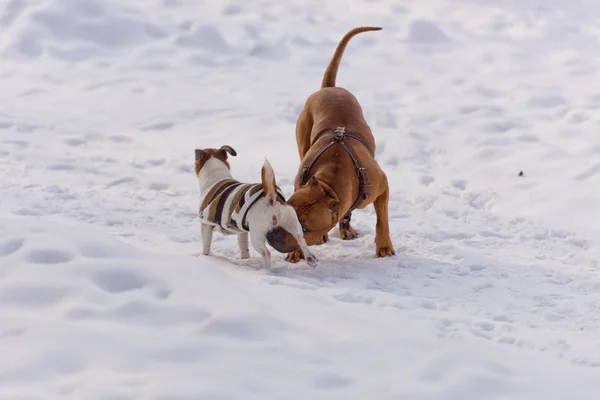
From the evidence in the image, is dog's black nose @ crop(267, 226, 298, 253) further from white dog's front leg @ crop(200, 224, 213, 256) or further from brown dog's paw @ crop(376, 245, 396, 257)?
brown dog's paw @ crop(376, 245, 396, 257)

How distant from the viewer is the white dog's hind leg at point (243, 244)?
14.2 ft

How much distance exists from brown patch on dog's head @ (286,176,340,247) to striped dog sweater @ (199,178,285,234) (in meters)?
0.11

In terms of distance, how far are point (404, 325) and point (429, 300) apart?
513mm

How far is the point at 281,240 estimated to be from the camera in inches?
154

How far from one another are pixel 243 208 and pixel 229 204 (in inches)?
5.6

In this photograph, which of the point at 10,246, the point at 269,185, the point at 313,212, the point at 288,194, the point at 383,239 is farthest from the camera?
the point at 288,194

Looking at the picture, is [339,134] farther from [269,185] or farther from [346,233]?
[269,185]

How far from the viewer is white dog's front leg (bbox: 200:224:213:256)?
428 centimetres

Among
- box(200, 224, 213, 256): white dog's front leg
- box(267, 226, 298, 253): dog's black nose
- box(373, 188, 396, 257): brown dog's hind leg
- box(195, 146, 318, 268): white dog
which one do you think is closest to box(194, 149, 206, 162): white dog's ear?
box(195, 146, 318, 268): white dog

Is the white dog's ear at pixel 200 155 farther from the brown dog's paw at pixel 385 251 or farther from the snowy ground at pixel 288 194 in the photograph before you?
the brown dog's paw at pixel 385 251

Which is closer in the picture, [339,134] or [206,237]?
[206,237]

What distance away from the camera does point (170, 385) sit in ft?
8.37

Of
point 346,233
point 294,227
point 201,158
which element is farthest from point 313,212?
point 346,233

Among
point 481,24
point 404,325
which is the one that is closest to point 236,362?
point 404,325
